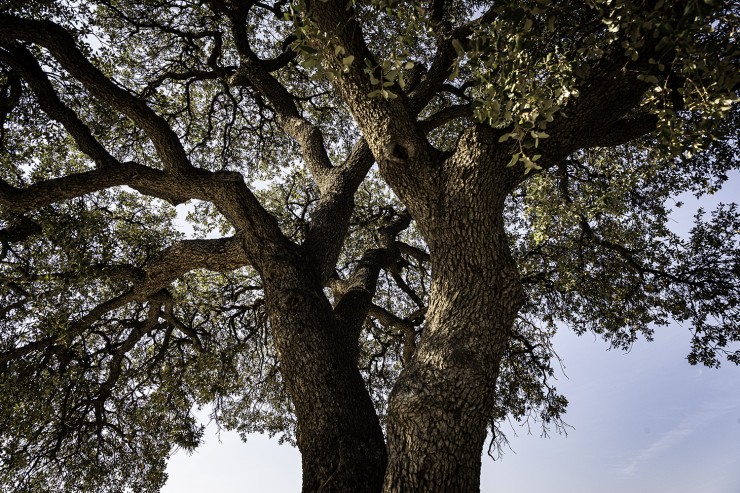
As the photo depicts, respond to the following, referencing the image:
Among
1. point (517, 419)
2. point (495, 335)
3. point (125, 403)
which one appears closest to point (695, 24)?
point (495, 335)

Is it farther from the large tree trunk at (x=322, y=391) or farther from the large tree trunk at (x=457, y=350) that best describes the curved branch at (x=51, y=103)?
the large tree trunk at (x=457, y=350)

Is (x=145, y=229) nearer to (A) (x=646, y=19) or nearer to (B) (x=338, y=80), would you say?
(B) (x=338, y=80)

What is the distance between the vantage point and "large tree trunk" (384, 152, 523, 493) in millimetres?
3270

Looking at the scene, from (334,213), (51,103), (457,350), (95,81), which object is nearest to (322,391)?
(457,350)

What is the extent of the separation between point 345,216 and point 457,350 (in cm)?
338

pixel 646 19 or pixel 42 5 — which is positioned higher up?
pixel 42 5

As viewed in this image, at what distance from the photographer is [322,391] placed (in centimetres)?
421

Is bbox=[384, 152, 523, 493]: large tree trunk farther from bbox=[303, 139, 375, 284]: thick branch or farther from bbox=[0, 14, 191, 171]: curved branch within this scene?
bbox=[0, 14, 191, 171]: curved branch

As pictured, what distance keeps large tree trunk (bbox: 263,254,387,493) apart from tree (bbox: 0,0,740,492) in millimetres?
22

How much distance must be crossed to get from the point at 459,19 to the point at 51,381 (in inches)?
378

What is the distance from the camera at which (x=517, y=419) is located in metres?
9.21

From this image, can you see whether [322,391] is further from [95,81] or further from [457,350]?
[95,81]

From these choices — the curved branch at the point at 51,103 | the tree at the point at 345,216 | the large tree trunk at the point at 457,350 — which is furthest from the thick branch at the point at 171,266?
the large tree trunk at the point at 457,350

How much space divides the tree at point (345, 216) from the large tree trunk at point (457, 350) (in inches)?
0.7
